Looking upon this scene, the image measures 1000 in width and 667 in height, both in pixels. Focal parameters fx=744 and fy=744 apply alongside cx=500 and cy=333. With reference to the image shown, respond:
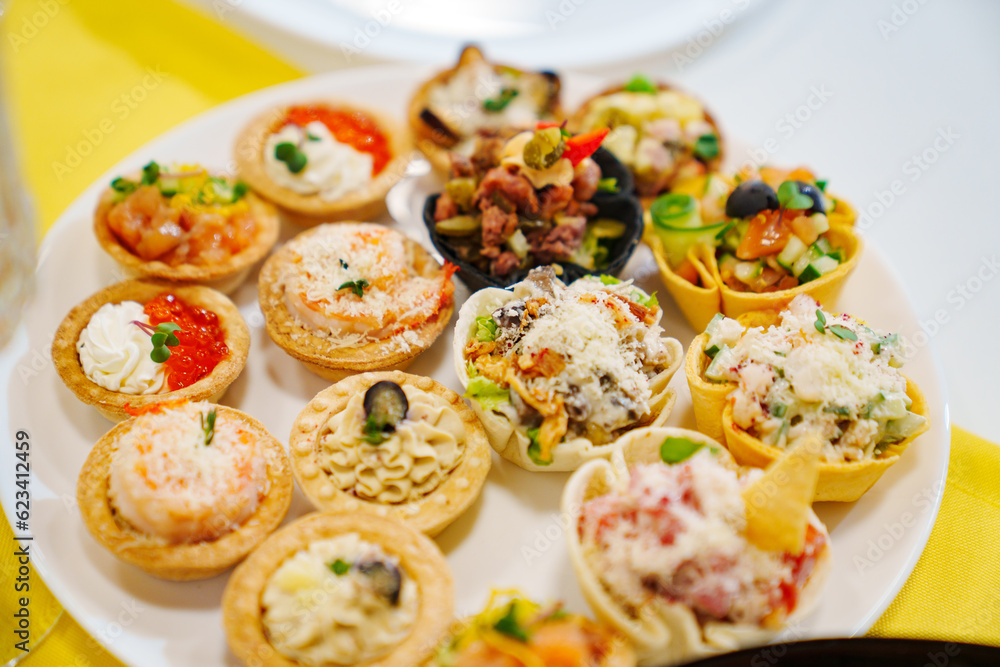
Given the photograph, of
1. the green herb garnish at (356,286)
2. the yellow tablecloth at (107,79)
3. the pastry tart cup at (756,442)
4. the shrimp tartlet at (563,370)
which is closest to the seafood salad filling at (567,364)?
the shrimp tartlet at (563,370)

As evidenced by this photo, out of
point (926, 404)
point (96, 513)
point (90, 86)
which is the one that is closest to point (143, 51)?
point (90, 86)

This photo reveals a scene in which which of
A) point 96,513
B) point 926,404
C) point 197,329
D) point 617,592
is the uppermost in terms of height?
point 926,404

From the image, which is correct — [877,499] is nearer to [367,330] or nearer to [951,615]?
[951,615]

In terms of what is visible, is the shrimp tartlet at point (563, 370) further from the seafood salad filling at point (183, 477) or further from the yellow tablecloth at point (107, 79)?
the yellow tablecloth at point (107, 79)

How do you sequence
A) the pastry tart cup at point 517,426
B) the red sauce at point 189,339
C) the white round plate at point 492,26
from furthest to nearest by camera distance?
1. the white round plate at point 492,26
2. the red sauce at point 189,339
3. the pastry tart cup at point 517,426

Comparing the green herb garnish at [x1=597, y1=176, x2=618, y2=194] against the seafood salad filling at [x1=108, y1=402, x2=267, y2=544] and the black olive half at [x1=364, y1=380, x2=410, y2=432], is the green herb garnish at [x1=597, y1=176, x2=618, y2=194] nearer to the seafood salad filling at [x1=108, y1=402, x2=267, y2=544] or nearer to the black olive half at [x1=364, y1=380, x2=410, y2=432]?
the black olive half at [x1=364, y1=380, x2=410, y2=432]
